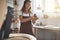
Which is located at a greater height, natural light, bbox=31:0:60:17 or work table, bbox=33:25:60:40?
natural light, bbox=31:0:60:17

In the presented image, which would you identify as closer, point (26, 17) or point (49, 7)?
point (26, 17)

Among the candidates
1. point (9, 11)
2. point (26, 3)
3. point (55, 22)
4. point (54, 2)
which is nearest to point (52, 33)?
point (55, 22)

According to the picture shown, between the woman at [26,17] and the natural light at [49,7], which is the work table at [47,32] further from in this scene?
the woman at [26,17]

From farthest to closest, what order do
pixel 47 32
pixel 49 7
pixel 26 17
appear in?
pixel 49 7 → pixel 47 32 → pixel 26 17

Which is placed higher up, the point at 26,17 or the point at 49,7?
the point at 49,7

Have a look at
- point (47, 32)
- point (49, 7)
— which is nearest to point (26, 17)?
point (47, 32)

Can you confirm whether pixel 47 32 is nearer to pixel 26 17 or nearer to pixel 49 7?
pixel 49 7

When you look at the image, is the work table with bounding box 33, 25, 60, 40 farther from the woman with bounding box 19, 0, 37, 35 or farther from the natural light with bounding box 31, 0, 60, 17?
the woman with bounding box 19, 0, 37, 35

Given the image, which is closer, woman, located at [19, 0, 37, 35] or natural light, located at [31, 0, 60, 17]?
woman, located at [19, 0, 37, 35]

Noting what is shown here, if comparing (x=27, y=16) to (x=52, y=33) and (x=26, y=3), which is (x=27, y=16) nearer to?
(x=26, y=3)

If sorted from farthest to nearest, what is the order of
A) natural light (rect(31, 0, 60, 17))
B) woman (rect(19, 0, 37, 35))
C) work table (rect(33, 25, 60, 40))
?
natural light (rect(31, 0, 60, 17))
work table (rect(33, 25, 60, 40))
woman (rect(19, 0, 37, 35))

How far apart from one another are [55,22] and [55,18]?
71 mm

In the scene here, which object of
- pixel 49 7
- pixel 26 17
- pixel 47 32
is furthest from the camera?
pixel 49 7

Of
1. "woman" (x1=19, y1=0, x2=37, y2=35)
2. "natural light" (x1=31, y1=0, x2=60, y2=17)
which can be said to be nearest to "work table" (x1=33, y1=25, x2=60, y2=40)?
"natural light" (x1=31, y1=0, x2=60, y2=17)
